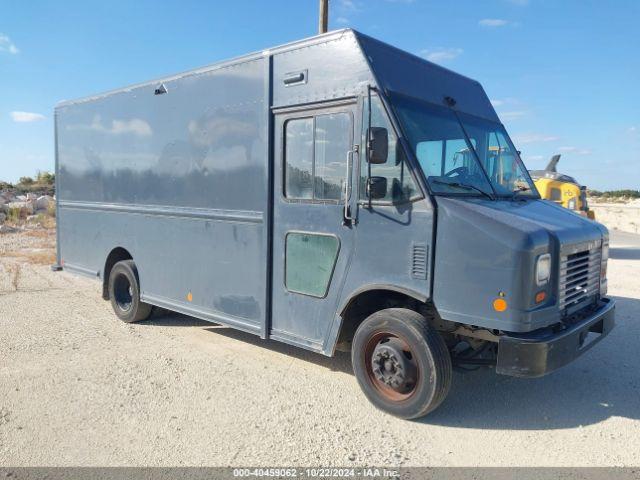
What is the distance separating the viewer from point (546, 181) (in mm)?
18266

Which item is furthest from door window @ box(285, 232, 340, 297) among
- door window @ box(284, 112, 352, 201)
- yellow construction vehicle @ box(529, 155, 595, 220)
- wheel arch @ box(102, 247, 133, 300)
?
yellow construction vehicle @ box(529, 155, 595, 220)

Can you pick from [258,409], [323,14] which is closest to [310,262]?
[258,409]

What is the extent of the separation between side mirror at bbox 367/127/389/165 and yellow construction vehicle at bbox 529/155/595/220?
14559 millimetres

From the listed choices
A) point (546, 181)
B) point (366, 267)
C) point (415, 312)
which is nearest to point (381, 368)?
point (415, 312)

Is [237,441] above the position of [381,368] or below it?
below

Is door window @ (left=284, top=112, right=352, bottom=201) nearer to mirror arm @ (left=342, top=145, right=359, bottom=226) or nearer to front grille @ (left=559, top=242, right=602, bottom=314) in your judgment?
mirror arm @ (left=342, top=145, right=359, bottom=226)

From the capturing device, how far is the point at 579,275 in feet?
14.6

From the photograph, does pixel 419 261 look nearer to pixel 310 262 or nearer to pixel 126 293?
pixel 310 262

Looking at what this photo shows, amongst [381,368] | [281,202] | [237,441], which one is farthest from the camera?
[281,202]

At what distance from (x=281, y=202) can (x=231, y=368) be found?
71.4 inches

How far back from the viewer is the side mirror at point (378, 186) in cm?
427

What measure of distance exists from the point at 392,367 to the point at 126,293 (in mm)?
4658

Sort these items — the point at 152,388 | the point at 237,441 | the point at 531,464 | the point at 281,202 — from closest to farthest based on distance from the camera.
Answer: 1. the point at 531,464
2. the point at 237,441
3. the point at 152,388
4. the point at 281,202

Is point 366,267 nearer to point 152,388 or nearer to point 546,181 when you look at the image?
point 152,388
